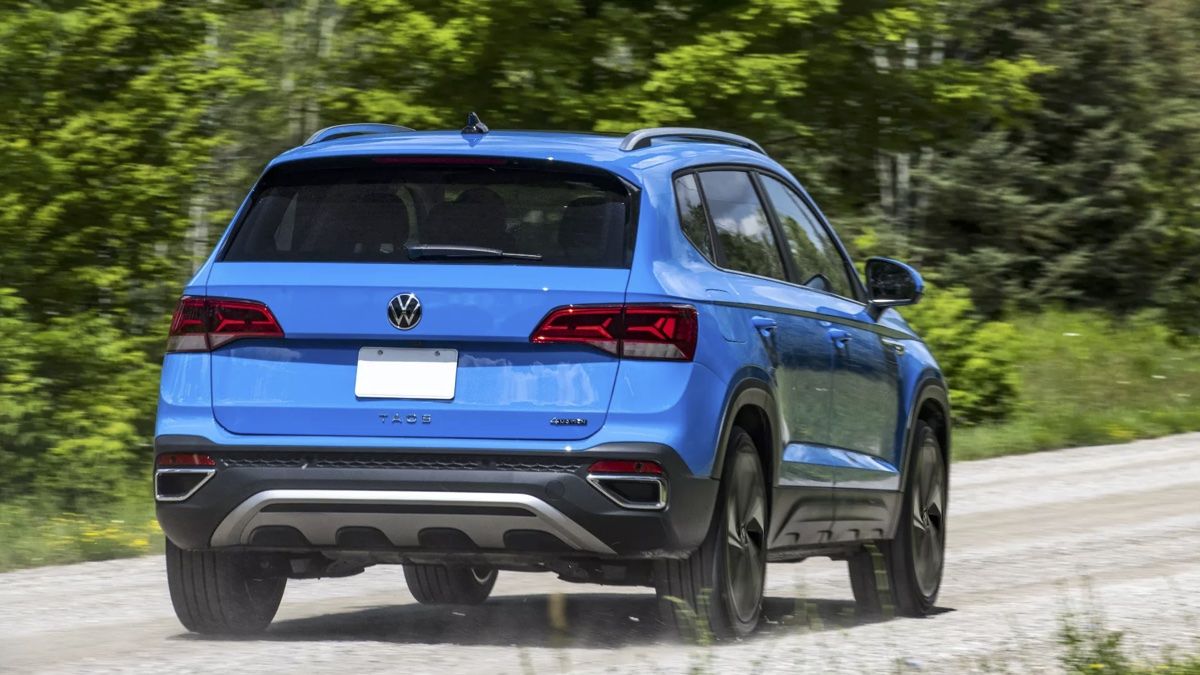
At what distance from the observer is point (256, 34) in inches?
706

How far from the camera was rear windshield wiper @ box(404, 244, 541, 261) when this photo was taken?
658 cm

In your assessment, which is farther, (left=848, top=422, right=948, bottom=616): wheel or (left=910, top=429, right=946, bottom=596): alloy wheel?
(left=910, top=429, right=946, bottom=596): alloy wheel

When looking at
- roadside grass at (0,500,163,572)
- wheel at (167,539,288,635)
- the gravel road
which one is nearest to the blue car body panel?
wheel at (167,539,288,635)

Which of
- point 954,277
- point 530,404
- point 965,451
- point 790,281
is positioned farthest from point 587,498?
point 954,277

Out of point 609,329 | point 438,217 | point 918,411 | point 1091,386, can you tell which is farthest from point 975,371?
point 609,329

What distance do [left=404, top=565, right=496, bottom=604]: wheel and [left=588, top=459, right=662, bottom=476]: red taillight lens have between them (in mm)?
2414

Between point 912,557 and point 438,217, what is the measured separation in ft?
9.92

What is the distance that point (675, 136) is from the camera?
24.7ft

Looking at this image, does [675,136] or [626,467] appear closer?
[626,467]

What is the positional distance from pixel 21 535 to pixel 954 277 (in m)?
20.2

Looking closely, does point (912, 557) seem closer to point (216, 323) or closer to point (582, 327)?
point (582, 327)

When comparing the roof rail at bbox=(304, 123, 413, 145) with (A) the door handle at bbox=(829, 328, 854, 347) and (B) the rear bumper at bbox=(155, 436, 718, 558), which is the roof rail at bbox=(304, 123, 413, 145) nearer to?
(B) the rear bumper at bbox=(155, 436, 718, 558)

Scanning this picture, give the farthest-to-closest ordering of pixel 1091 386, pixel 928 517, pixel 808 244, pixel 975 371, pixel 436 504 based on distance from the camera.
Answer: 1. pixel 1091 386
2. pixel 975 371
3. pixel 928 517
4. pixel 808 244
5. pixel 436 504

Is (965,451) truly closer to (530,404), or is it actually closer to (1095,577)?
(1095,577)
